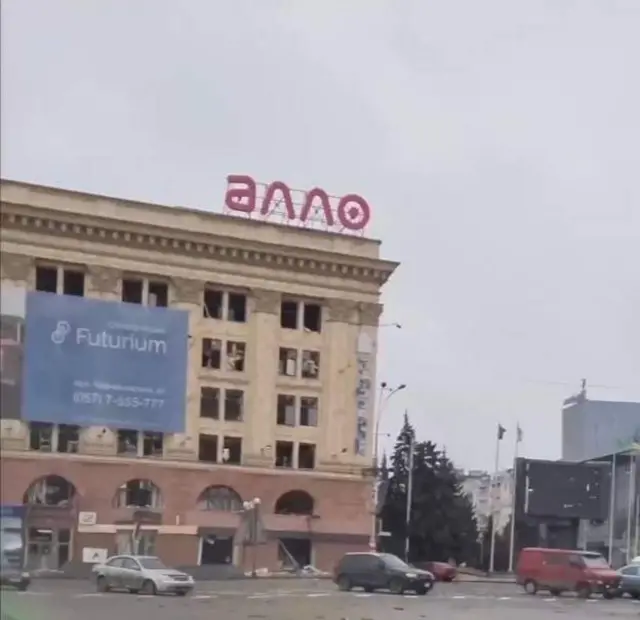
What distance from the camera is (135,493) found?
4.75 meters

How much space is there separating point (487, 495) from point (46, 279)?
156 centimetres

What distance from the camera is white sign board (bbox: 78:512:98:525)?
4.74 meters

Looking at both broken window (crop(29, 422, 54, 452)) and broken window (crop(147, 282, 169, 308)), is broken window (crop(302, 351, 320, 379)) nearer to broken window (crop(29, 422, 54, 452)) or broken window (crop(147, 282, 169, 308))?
broken window (crop(147, 282, 169, 308))

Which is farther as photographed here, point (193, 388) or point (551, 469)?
point (193, 388)

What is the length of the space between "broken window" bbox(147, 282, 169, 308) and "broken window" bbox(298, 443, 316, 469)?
2.26 feet

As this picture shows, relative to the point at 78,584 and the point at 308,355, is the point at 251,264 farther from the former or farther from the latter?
the point at 78,584

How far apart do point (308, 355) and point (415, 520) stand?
78 centimetres

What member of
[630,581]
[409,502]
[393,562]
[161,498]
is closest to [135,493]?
[161,498]

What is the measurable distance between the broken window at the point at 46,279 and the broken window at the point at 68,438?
18.1 inches

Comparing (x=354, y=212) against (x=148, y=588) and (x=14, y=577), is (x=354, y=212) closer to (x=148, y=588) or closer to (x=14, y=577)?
(x=148, y=588)

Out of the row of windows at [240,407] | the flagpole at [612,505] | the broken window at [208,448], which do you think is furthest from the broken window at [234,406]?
the flagpole at [612,505]

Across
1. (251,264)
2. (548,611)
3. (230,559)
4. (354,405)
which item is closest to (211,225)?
(251,264)

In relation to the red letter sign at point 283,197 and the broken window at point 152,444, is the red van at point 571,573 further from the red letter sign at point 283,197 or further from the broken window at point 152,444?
the red letter sign at point 283,197

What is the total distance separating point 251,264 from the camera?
15.6ft
